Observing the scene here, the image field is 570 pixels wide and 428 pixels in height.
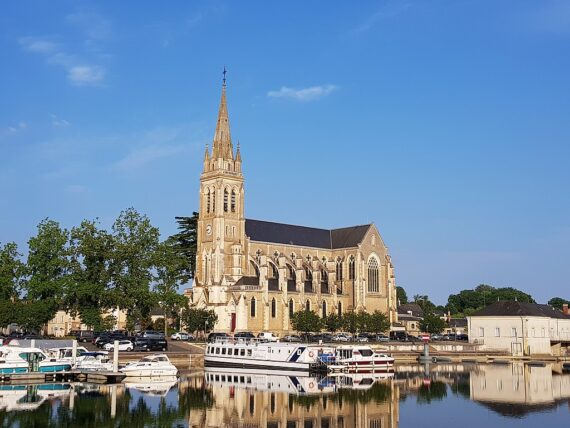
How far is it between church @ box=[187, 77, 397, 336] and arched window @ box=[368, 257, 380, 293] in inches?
6.5

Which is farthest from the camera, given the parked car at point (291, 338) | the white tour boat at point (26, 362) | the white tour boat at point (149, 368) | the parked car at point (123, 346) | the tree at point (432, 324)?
the tree at point (432, 324)

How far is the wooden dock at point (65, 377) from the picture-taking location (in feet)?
187

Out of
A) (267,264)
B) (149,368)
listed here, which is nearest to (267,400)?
(149,368)

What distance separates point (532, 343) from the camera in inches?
4080

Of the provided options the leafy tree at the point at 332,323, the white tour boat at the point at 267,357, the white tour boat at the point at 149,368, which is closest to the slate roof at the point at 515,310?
the leafy tree at the point at 332,323

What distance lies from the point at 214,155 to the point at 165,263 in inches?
1390

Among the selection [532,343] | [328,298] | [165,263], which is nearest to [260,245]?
[328,298]

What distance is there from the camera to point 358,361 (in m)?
73.9

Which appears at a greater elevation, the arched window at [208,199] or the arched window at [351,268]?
the arched window at [208,199]

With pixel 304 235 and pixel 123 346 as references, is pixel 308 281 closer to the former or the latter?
pixel 304 235

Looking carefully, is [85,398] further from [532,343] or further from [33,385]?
[532,343]

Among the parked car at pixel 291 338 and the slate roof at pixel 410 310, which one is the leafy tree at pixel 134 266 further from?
the slate roof at pixel 410 310

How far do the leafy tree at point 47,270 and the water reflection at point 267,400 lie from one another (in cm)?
2099

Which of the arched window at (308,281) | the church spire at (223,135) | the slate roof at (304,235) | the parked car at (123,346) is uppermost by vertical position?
the church spire at (223,135)
